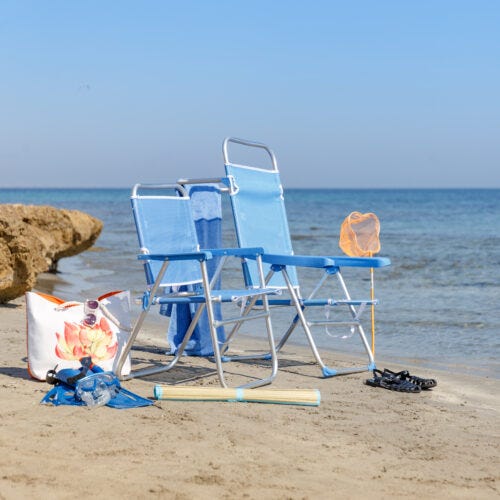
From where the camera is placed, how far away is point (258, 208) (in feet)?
19.5

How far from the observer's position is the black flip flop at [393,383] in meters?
4.97

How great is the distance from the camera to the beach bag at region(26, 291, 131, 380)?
4691 millimetres

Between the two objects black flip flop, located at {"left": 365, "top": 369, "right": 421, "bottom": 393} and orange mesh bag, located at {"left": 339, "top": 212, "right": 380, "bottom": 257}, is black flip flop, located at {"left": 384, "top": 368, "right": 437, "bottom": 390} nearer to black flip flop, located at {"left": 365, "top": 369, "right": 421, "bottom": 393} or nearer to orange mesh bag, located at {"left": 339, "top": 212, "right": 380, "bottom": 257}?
black flip flop, located at {"left": 365, "top": 369, "right": 421, "bottom": 393}

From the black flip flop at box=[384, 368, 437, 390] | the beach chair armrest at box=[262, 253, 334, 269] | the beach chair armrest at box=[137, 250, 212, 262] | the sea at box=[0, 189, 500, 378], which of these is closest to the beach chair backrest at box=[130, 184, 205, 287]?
the beach chair armrest at box=[137, 250, 212, 262]

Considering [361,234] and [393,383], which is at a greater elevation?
[361,234]

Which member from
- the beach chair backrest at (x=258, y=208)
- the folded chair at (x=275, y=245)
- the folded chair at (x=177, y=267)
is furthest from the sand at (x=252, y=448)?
the beach chair backrest at (x=258, y=208)

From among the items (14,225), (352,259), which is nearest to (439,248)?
(14,225)

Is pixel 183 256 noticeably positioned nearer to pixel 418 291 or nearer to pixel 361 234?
pixel 361 234

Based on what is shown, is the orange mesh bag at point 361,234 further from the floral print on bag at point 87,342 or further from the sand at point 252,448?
the floral print on bag at point 87,342

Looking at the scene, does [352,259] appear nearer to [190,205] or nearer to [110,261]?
[190,205]

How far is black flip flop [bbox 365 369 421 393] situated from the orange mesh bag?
132 cm

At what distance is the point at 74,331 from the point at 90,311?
0.16 meters

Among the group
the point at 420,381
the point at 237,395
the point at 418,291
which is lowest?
the point at 418,291

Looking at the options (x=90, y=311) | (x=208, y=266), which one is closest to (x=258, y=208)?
(x=208, y=266)
